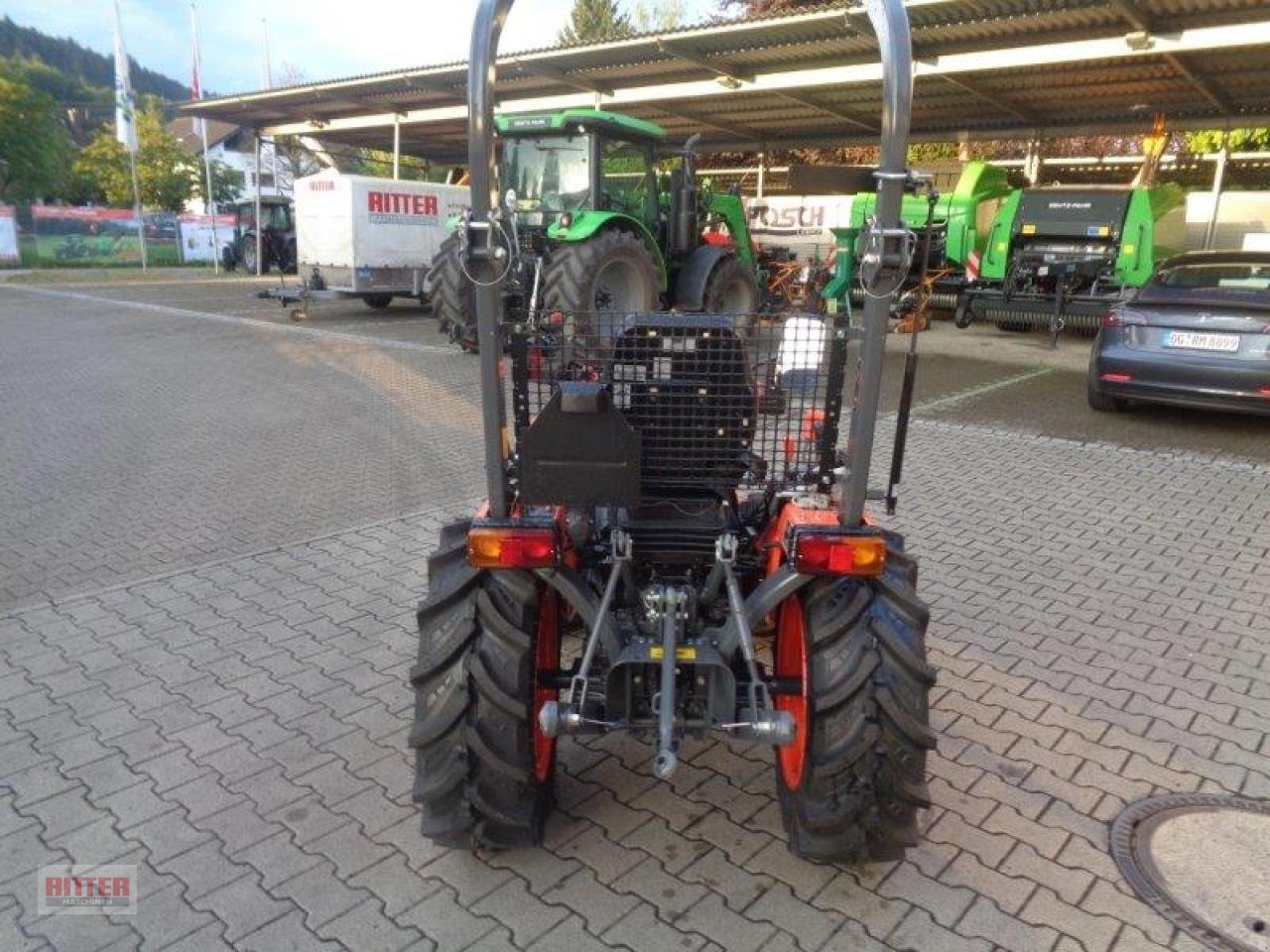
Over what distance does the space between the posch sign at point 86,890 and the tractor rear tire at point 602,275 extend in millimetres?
7286

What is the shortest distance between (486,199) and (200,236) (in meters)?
32.6

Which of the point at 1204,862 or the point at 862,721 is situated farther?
the point at 1204,862

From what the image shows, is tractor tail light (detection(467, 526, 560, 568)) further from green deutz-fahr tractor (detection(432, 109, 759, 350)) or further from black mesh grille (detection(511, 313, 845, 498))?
green deutz-fahr tractor (detection(432, 109, 759, 350))

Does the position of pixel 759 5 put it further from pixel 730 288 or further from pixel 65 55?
pixel 65 55

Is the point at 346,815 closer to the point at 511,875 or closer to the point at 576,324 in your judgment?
the point at 511,875

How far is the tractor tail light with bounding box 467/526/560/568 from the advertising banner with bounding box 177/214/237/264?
102 feet

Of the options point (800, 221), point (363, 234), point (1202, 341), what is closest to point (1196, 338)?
point (1202, 341)

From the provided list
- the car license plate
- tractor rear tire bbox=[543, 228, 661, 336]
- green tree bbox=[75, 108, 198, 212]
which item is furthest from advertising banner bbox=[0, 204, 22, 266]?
the car license plate

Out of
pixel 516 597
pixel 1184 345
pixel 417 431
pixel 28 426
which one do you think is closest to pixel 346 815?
pixel 516 597

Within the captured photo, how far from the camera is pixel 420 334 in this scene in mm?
14078

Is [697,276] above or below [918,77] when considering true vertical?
below

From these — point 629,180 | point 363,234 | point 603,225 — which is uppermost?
point 629,180

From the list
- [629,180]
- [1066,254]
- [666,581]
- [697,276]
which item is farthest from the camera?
[1066,254]

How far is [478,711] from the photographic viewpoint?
8.05 ft
